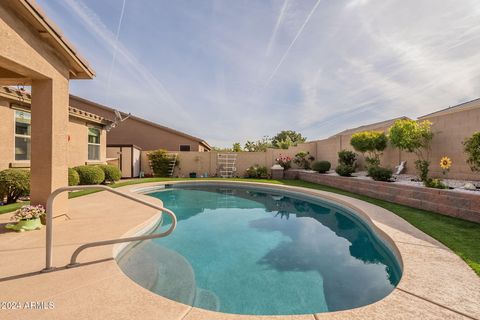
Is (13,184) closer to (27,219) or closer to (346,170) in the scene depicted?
(27,219)

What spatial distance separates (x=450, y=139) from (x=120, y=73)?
16784 millimetres

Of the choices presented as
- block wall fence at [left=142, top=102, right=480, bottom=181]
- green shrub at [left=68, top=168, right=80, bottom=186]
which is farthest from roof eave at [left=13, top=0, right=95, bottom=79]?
block wall fence at [left=142, top=102, right=480, bottom=181]

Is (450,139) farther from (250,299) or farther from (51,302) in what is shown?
(51,302)

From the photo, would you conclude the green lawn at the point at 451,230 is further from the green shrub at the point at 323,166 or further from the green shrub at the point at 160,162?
the green shrub at the point at 160,162

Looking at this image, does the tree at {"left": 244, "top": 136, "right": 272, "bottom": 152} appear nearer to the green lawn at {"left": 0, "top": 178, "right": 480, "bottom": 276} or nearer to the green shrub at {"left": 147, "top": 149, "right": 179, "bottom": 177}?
the green shrub at {"left": 147, "top": 149, "right": 179, "bottom": 177}

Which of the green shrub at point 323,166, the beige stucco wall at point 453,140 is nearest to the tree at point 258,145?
the green shrub at point 323,166

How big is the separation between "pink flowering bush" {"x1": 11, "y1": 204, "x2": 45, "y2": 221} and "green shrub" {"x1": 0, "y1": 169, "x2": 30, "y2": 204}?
3.16 m

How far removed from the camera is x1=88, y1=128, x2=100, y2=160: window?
1304 centimetres

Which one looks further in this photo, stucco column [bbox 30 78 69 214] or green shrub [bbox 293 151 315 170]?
green shrub [bbox 293 151 315 170]

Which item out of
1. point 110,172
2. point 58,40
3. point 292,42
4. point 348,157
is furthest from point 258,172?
point 58,40

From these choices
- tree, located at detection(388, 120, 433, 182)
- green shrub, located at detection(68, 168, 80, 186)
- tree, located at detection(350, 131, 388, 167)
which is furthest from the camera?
tree, located at detection(350, 131, 388, 167)

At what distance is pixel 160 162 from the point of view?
59.7 feet

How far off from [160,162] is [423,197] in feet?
55.8

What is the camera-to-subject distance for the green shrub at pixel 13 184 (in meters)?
6.80
